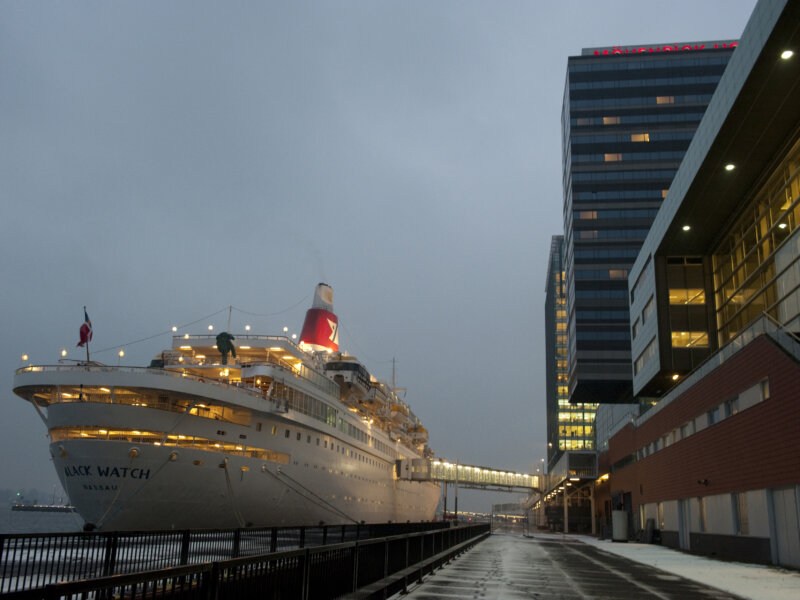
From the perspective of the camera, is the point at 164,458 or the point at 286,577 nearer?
the point at 286,577

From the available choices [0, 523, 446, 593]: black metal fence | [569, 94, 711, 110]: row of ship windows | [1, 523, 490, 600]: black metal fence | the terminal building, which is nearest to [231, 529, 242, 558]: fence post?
[0, 523, 446, 593]: black metal fence

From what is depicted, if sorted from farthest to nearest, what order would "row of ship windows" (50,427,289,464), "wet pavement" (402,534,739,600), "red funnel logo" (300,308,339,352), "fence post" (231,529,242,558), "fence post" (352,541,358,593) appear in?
"red funnel logo" (300,308,339,352), "row of ship windows" (50,427,289,464), "wet pavement" (402,534,739,600), "fence post" (231,529,242,558), "fence post" (352,541,358,593)

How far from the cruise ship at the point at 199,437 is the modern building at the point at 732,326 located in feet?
68.9

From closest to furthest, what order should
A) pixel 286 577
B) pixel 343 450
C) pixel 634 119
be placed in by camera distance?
1. pixel 286 577
2. pixel 343 450
3. pixel 634 119

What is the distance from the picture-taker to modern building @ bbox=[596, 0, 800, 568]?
22.9m

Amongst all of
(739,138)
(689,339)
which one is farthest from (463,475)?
(739,138)

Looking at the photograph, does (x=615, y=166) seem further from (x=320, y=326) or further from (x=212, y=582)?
(x=212, y=582)

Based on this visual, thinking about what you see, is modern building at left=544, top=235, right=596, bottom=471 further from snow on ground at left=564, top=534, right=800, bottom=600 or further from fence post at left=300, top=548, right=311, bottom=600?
fence post at left=300, top=548, right=311, bottom=600

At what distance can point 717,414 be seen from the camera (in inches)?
1134

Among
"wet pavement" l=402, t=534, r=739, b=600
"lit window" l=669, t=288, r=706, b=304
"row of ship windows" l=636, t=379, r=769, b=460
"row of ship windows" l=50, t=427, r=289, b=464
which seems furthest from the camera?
"lit window" l=669, t=288, r=706, b=304

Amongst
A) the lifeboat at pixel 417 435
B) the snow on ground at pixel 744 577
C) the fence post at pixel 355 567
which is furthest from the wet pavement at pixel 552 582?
the lifeboat at pixel 417 435

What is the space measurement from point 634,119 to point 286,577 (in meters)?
100

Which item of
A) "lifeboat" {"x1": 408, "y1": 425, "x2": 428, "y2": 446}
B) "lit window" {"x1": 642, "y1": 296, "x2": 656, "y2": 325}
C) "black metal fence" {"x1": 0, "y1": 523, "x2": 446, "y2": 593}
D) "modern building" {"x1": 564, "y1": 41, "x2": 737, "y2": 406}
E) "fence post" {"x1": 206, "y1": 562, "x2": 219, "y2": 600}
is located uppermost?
"modern building" {"x1": 564, "y1": 41, "x2": 737, "y2": 406}

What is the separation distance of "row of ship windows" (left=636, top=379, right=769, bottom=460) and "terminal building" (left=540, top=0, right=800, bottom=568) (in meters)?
0.08
